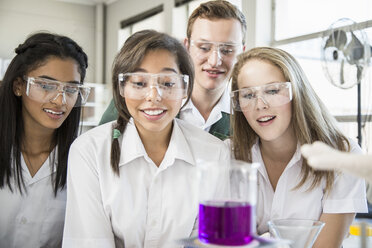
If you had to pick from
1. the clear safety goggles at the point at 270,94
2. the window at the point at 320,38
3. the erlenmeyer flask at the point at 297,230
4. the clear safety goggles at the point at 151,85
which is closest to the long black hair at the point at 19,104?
the clear safety goggles at the point at 151,85

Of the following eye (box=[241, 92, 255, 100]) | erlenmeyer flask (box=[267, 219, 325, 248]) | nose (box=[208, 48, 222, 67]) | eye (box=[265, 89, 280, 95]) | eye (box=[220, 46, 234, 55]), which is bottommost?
erlenmeyer flask (box=[267, 219, 325, 248])

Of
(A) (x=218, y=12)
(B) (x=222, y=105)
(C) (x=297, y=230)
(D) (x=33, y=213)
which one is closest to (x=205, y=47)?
(A) (x=218, y=12)

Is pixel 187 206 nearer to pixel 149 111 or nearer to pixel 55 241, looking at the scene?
pixel 149 111

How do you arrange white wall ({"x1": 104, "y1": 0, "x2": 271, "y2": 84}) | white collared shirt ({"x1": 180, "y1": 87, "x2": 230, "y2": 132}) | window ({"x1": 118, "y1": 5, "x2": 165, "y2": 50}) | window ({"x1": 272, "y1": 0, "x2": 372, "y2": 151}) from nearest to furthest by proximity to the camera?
white collared shirt ({"x1": 180, "y1": 87, "x2": 230, "y2": 132})
window ({"x1": 272, "y1": 0, "x2": 372, "y2": 151})
white wall ({"x1": 104, "y1": 0, "x2": 271, "y2": 84})
window ({"x1": 118, "y1": 5, "x2": 165, "y2": 50})

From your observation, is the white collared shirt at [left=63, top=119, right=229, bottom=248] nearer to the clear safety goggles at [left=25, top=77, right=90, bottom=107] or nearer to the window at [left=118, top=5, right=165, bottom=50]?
the clear safety goggles at [left=25, top=77, right=90, bottom=107]

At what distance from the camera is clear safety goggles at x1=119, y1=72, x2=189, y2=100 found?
160 centimetres

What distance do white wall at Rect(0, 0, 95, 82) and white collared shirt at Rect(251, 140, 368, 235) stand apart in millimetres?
7088

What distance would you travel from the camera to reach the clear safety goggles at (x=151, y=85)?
1602mm

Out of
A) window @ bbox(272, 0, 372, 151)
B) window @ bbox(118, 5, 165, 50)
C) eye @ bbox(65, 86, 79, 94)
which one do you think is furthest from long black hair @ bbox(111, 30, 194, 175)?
window @ bbox(118, 5, 165, 50)

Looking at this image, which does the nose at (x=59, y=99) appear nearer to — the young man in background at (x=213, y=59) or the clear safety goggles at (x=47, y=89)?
the clear safety goggles at (x=47, y=89)

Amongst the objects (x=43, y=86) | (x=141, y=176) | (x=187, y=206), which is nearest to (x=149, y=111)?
(x=141, y=176)

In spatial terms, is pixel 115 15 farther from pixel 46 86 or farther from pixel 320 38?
pixel 46 86

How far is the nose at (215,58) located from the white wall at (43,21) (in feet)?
21.0

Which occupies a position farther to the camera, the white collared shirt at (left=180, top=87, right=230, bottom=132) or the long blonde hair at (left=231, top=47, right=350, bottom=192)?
the white collared shirt at (left=180, top=87, right=230, bottom=132)
